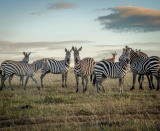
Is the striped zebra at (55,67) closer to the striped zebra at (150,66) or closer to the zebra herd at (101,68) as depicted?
the zebra herd at (101,68)

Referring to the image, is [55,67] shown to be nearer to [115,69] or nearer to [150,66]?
[115,69]

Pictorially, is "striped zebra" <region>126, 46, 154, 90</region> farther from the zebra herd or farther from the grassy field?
the grassy field

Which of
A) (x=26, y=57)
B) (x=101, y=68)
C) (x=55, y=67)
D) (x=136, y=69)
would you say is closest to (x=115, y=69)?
(x=101, y=68)

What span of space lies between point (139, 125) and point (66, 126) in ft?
7.64

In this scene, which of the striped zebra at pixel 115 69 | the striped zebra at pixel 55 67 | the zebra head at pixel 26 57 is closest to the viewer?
the striped zebra at pixel 115 69

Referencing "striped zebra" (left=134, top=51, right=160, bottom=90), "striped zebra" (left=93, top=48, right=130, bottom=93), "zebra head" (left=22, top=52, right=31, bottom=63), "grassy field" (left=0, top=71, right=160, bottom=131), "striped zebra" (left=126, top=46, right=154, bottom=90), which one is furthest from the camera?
"zebra head" (left=22, top=52, right=31, bottom=63)

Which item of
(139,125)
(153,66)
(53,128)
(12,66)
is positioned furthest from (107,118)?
(12,66)

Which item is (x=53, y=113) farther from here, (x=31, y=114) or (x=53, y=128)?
(x=53, y=128)

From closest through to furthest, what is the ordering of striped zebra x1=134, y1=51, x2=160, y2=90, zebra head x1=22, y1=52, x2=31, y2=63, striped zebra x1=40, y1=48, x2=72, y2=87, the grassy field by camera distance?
the grassy field → striped zebra x1=134, y1=51, x2=160, y2=90 → striped zebra x1=40, y1=48, x2=72, y2=87 → zebra head x1=22, y1=52, x2=31, y2=63

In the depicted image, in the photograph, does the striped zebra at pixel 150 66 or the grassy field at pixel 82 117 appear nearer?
the grassy field at pixel 82 117

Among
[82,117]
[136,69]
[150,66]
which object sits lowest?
[82,117]

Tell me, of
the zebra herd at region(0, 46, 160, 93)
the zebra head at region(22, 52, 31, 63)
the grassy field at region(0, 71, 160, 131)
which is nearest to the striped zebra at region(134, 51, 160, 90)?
the zebra herd at region(0, 46, 160, 93)

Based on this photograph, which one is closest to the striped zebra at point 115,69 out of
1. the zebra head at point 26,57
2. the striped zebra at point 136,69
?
the striped zebra at point 136,69

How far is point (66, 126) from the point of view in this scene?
22.5 feet
